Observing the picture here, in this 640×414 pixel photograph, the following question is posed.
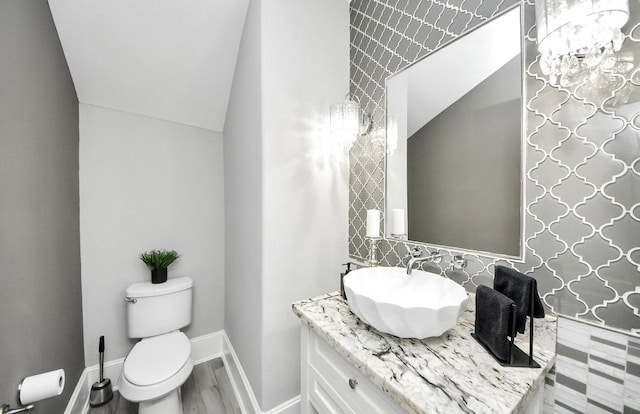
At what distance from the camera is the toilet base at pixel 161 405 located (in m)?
1.25

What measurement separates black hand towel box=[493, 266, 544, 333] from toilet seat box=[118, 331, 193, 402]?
1592 mm

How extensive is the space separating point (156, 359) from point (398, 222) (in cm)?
159

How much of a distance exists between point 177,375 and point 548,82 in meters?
2.08

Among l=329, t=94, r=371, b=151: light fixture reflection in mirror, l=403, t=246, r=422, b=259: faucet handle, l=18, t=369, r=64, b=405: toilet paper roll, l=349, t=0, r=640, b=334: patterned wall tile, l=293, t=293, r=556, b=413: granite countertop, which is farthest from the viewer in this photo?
l=329, t=94, r=371, b=151: light fixture reflection in mirror

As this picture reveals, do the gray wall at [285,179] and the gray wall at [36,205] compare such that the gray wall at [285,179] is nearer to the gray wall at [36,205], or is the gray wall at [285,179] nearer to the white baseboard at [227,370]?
the white baseboard at [227,370]

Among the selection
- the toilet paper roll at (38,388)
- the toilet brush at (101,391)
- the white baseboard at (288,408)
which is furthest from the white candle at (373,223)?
the toilet brush at (101,391)

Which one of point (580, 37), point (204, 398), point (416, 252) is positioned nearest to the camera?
point (580, 37)

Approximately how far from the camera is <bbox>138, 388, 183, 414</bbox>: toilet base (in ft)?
4.11

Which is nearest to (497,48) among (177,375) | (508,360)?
(508,360)

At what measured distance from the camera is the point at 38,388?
0.79 meters

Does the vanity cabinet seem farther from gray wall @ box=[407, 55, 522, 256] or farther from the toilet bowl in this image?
the toilet bowl

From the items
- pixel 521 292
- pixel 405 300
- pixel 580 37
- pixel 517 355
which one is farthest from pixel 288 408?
pixel 580 37

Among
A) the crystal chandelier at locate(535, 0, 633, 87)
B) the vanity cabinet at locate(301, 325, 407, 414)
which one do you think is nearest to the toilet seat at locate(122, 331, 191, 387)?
the vanity cabinet at locate(301, 325, 407, 414)

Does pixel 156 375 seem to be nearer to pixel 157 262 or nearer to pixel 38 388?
pixel 38 388
